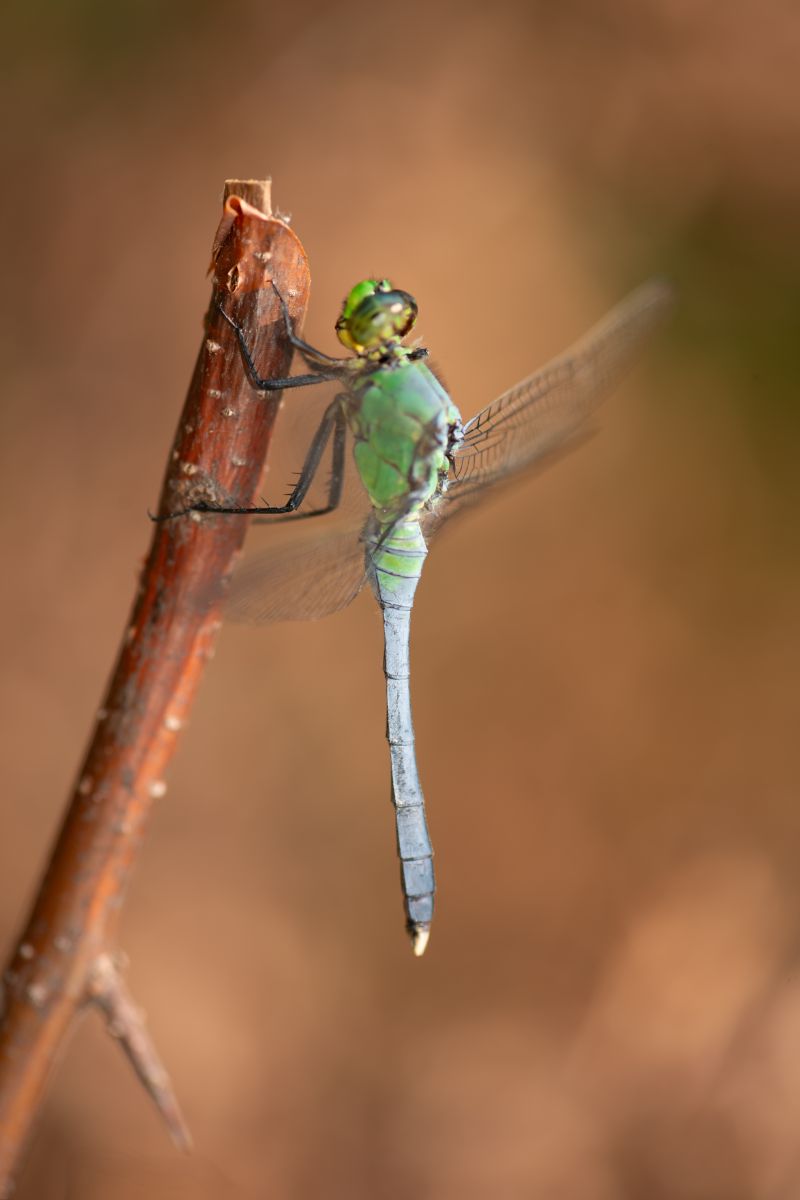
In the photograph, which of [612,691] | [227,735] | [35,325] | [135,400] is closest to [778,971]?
[612,691]

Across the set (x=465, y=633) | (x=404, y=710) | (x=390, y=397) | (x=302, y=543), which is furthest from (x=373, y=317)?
(x=465, y=633)

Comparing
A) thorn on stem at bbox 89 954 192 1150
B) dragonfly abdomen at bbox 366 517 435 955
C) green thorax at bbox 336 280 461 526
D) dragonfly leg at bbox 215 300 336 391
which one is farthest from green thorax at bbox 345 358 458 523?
thorn on stem at bbox 89 954 192 1150

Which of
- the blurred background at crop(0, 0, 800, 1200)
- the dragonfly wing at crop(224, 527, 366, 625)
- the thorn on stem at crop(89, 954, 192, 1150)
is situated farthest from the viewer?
the blurred background at crop(0, 0, 800, 1200)

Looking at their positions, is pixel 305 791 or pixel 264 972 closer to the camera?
pixel 264 972

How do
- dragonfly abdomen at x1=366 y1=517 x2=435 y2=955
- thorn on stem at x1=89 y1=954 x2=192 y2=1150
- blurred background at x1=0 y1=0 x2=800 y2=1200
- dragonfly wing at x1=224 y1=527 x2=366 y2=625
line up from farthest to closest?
blurred background at x1=0 y1=0 x2=800 y2=1200 → dragonfly abdomen at x1=366 y1=517 x2=435 y2=955 → dragonfly wing at x1=224 y1=527 x2=366 y2=625 → thorn on stem at x1=89 y1=954 x2=192 y2=1150

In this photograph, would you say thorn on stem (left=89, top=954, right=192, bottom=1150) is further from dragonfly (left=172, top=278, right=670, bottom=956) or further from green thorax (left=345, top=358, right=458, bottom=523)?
green thorax (left=345, top=358, right=458, bottom=523)

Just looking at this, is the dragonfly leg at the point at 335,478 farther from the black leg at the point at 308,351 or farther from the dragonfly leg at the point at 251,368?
the dragonfly leg at the point at 251,368

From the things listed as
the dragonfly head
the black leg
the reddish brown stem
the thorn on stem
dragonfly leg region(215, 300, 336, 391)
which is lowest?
the thorn on stem

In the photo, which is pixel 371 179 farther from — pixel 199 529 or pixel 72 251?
pixel 199 529
